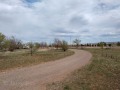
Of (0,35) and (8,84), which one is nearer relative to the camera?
(8,84)

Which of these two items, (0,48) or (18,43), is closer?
(0,48)

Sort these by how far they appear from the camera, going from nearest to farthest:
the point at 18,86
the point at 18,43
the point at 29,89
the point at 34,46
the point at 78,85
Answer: the point at 29,89, the point at 18,86, the point at 78,85, the point at 34,46, the point at 18,43

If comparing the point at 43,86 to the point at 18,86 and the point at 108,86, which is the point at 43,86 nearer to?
the point at 18,86

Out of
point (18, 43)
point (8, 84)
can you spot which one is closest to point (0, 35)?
point (8, 84)

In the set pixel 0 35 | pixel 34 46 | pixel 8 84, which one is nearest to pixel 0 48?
pixel 0 35

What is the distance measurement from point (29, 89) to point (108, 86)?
16.3ft

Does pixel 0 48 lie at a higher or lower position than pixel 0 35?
lower

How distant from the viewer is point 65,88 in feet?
36.1

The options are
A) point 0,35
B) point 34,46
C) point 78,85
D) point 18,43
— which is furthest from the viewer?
point 18,43

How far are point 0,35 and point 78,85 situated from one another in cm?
2834

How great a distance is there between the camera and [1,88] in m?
10.5

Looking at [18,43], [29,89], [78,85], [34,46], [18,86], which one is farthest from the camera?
[18,43]

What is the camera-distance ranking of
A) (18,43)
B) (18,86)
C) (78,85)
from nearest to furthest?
(18,86)
(78,85)
(18,43)

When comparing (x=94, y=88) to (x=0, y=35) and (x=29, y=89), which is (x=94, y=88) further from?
(x=0, y=35)
